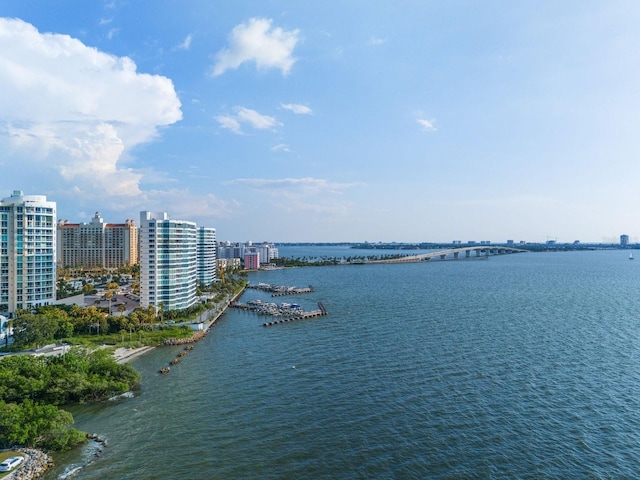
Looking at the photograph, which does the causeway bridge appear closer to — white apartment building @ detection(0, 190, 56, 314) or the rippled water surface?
the rippled water surface

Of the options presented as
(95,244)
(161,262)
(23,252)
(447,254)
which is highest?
(95,244)

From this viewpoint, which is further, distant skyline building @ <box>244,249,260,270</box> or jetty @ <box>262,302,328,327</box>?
distant skyline building @ <box>244,249,260,270</box>

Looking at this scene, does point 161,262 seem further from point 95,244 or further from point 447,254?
point 447,254

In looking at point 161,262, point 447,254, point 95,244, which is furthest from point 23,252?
point 447,254

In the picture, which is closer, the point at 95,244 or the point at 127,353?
the point at 127,353

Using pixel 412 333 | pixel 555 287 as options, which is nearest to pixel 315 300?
pixel 412 333

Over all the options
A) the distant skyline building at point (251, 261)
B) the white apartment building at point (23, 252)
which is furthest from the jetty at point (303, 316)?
the distant skyline building at point (251, 261)

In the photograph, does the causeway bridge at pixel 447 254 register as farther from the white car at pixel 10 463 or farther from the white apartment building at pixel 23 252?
the white car at pixel 10 463

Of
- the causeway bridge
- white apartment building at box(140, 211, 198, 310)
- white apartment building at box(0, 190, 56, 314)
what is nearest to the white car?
white apartment building at box(140, 211, 198, 310)
